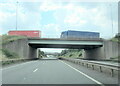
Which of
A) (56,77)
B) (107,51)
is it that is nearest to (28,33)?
(107,51)

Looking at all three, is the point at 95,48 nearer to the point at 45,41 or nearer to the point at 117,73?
the point at 45,41

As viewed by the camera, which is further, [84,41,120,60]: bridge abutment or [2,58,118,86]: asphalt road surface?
[84,41,120,60]: bridge abutment

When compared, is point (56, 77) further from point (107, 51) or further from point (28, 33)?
point (28, 33)

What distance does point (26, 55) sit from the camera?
181 ft

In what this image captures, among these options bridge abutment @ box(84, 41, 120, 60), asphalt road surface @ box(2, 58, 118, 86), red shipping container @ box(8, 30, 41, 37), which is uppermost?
red shipping container @ box(8, 30, 41, 37)

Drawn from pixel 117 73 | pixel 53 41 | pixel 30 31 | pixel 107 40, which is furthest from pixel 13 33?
pixel 117 73

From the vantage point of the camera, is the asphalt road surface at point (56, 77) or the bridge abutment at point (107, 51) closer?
the asphalt road surface at point (56, 77)

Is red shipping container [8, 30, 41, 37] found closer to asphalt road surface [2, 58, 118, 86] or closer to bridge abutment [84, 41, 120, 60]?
bridge abutment [84, 41, 120, 60]

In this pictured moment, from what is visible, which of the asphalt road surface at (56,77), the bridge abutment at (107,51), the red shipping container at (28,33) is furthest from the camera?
the red shipping container at (28,33)

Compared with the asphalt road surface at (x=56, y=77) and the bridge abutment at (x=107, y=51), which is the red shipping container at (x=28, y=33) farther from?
the asphalt road surface at (x=56, y=77)

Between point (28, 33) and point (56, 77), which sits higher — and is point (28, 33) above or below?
above

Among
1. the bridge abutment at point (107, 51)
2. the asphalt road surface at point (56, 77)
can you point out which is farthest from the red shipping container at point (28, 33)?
the asphalt road surface at point (56, 77)

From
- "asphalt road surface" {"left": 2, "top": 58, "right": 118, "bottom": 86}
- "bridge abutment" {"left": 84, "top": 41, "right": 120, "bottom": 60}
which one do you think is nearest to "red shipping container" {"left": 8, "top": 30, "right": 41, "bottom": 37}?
"bridge abutment" {"left": 84, "top": 41, "right": 120, "bottom": 60}

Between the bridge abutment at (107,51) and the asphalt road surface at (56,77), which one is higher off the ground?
the bridge abutment at (107,51)
